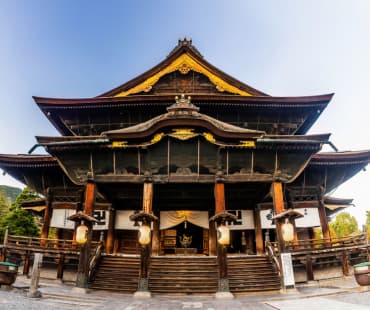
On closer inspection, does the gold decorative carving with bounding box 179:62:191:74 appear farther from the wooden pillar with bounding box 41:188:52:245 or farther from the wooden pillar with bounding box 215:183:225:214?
the wooden pillar with bounding box 41:188:52:245

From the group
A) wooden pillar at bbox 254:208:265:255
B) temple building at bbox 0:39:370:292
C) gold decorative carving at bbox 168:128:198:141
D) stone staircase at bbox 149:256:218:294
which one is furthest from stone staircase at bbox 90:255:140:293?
wooden pillar at bbox 254:208:265:255

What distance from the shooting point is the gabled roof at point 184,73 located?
19.6m

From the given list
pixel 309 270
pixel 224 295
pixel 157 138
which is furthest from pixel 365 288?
pixel 157 138

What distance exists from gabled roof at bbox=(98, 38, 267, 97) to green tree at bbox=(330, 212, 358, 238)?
2408 inches

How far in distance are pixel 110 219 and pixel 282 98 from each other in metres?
14.9

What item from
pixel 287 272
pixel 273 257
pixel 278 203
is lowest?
pixel 287 272

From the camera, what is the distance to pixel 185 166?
527 inches

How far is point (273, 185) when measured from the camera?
12.9m

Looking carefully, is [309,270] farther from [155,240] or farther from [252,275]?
[155,240]

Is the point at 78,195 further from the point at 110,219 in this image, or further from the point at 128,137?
the point at 128,137

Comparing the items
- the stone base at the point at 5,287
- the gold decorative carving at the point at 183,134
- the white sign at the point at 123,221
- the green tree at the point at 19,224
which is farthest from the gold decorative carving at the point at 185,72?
the green tree at the point at 19,224

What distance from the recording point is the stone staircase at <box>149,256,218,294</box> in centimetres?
1127

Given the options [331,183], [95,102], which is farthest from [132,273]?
[331,183]

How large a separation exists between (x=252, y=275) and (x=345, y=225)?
68.1 meters
